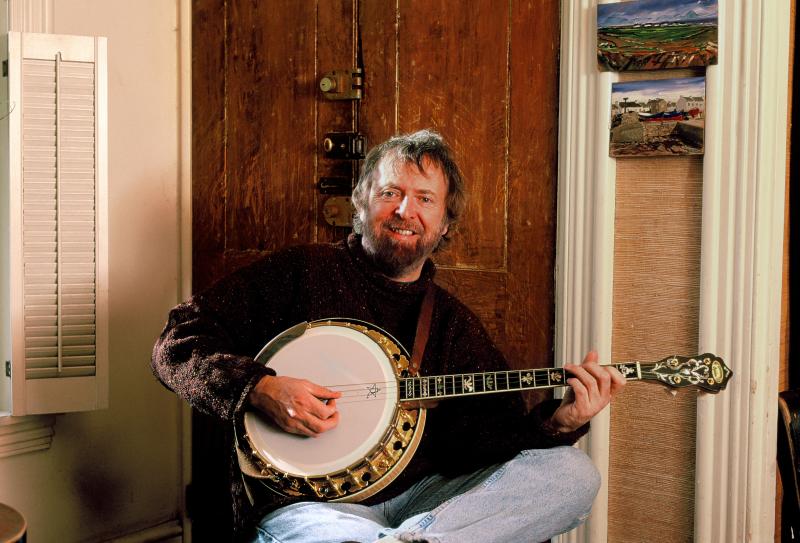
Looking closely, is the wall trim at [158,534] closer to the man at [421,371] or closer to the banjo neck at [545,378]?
the man at [421,371]

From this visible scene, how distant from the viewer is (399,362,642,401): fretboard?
1.73 metres

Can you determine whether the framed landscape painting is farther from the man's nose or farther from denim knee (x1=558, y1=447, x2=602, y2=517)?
denim knee (x1=558, y1=447, x2=602, y2=517)

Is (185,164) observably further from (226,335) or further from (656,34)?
(656,34)

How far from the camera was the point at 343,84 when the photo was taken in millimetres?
2527

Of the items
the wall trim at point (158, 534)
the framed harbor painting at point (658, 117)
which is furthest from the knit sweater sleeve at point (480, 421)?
the wall trim at point (158, 534)

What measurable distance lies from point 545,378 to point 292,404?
474 mm

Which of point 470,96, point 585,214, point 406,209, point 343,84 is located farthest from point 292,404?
point 343,84

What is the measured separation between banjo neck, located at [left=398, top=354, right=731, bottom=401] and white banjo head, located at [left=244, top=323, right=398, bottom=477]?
5 cm

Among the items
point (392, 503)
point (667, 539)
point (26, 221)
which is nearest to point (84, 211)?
point (26, 221)

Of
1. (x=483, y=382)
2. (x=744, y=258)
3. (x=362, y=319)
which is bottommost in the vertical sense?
(x=483, y=382)

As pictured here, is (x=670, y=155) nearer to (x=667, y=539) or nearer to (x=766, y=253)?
(x=766, y=253)

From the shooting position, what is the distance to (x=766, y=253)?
6.44 feet

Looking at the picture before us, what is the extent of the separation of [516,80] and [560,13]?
185 millimetres

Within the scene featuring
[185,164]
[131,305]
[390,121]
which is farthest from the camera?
[185,164]
